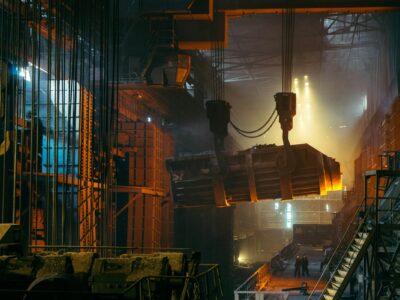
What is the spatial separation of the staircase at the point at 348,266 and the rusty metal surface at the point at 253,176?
3438 millimetres

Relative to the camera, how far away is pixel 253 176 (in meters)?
18.7

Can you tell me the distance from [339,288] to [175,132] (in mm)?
15206

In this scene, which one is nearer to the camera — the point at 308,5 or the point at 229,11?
the point at 308,5

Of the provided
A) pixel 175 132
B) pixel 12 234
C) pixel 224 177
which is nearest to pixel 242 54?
pixel 175 132

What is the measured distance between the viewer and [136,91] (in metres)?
22.2

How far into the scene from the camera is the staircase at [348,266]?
1388 centimetres

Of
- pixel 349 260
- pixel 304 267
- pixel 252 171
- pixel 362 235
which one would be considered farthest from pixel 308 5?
pixel 304 267

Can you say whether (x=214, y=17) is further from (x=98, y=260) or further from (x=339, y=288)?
(x=98, y=260)

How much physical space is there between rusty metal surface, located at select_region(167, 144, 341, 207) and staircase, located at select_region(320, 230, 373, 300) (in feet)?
11.3

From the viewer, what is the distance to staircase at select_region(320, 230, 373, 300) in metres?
13.9

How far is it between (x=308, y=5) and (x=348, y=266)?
10049mm

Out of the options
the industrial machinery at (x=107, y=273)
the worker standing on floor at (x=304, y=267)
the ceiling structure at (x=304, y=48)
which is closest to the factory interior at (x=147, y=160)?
the industrial machinery at (x=107, y=273)

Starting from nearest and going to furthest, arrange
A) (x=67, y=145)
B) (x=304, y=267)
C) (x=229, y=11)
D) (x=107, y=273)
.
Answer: (x=107, y=273) → (x=67, y=145) → (x=229, y=11) → (x=304, y=267)

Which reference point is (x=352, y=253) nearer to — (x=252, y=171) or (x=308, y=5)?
(x=252, y=171)
